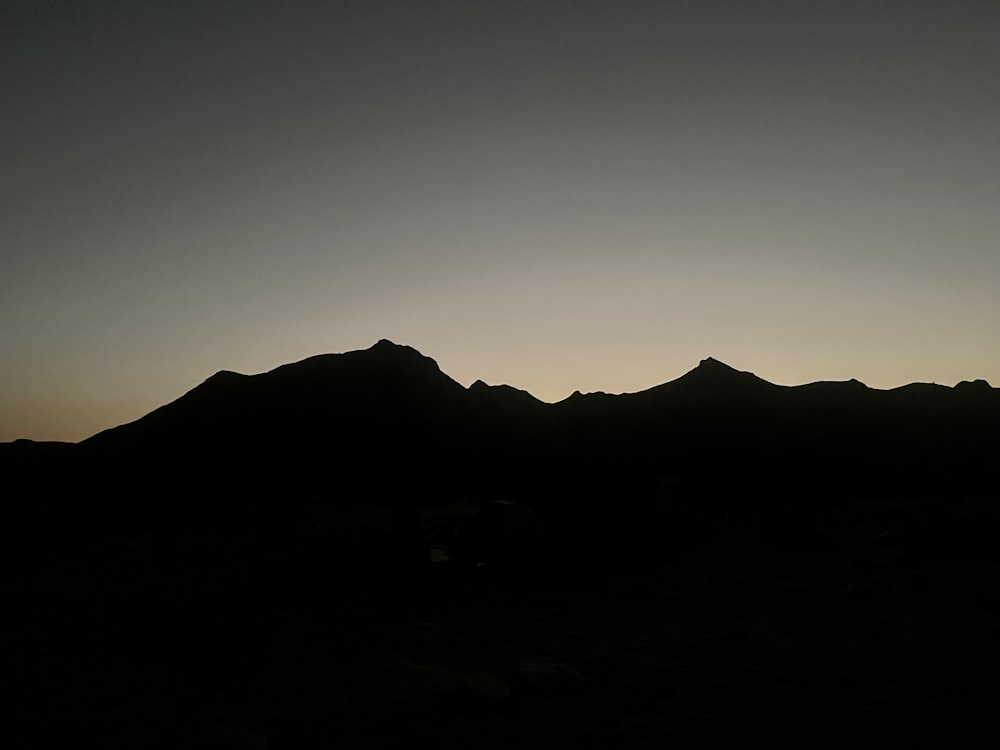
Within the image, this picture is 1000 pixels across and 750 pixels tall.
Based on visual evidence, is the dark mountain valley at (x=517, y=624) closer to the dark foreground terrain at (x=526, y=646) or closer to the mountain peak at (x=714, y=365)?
the dark foreground terrain at (x=526, y=646)

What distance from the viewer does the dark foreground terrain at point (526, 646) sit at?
6344 mm

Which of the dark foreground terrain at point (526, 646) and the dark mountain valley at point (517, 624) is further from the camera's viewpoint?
the dark mountain valley at point (517, 624)

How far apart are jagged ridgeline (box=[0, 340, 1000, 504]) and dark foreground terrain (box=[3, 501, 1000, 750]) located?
31.8 metres

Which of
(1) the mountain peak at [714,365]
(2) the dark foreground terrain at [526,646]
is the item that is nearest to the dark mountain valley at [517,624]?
(2) the dark foreground terrain at [526,646]

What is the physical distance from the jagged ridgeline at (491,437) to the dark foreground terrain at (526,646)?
104 feet

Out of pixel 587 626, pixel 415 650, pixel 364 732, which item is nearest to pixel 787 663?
pixel 587 626

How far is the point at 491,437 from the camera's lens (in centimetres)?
8000

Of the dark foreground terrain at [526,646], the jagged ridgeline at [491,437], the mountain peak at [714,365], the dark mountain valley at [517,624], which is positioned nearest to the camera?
the dark foreground terrain at [526,646]

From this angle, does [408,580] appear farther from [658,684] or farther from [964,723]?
[964,723]

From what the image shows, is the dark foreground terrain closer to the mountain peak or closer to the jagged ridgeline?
the jagged ridgeline

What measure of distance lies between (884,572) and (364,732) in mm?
11604

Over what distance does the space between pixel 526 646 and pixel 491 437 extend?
70.8m

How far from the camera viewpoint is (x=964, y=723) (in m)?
6.32

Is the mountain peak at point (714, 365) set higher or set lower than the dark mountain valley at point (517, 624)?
higher
